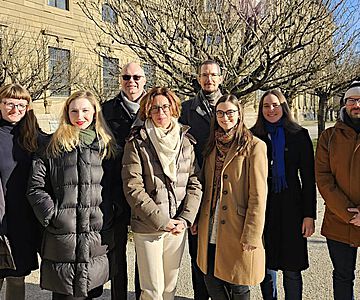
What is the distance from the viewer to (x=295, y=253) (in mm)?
3609

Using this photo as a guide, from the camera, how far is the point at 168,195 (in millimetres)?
3418

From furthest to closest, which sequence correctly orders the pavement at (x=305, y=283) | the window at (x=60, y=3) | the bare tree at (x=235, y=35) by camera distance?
the window at (x=60, y=3) → the bare tree at (x=235, y=35) → the pavement at (x=305, y=283)

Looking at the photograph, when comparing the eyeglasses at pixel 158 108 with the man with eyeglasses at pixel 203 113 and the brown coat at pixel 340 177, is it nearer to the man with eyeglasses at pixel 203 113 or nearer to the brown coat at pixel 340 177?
the man with eyeglasses at pixel 203 113

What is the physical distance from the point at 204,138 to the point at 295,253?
138 centimetres

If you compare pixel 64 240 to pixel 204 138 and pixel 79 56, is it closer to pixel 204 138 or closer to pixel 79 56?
pixel 204 138

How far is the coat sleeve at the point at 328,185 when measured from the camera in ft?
11.1

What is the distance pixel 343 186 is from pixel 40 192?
250 centimetres

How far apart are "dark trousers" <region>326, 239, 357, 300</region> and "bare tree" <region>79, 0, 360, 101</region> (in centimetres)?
508

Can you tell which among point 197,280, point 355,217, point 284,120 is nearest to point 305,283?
point 197,280

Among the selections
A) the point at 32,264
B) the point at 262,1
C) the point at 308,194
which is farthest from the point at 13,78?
the point at 308,194

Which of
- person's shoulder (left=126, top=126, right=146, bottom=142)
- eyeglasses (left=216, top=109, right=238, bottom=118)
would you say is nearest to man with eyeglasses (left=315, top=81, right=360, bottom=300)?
eyeglasses (left=216, top=109, right=238, bottom=118)

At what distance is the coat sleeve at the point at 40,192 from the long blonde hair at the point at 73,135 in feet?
0.46

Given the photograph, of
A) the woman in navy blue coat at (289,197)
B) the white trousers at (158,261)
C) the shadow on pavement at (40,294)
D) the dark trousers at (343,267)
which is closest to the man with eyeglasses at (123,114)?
the shadow on pavement at (40,294)

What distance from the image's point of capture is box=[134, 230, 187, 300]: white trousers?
3404 millimetres
